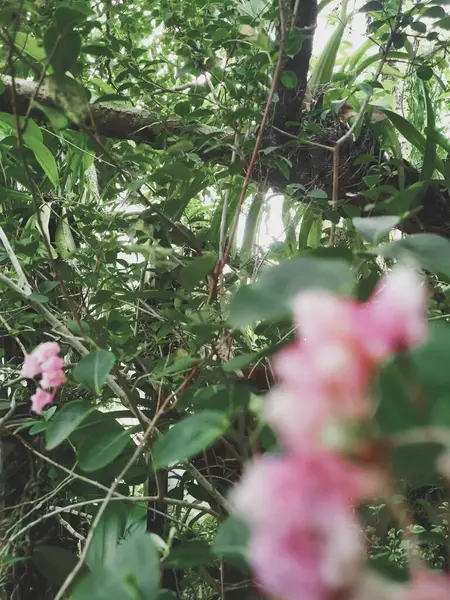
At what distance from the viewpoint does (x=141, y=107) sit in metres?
1.09

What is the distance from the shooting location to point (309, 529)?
12 cm

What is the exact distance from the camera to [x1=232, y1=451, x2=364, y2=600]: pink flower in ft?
0.39

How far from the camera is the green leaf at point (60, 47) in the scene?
1.26 feet

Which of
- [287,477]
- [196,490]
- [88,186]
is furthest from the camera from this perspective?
[88,186]

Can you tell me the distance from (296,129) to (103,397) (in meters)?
0.75

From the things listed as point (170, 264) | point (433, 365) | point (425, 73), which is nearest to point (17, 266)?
point (170, 264)

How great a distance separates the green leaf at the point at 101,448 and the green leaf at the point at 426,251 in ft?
0.79

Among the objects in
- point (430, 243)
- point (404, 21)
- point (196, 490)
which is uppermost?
point (404, 21)

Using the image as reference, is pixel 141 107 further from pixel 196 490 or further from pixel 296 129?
pixel 196 490

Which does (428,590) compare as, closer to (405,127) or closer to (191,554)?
(191,554)

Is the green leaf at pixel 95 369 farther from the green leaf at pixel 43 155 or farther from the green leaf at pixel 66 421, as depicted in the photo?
the green leaf at pixel 43 155

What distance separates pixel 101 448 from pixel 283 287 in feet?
0.87

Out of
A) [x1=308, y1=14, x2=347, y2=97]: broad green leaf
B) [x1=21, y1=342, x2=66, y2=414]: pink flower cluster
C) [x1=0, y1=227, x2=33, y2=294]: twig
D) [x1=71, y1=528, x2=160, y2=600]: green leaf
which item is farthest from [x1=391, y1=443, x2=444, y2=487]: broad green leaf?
[x1=308, y1=14, x2=347, y2=97]: broad green leaf

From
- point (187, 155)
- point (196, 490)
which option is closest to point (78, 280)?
point (187, 155)
